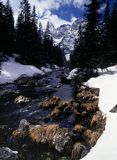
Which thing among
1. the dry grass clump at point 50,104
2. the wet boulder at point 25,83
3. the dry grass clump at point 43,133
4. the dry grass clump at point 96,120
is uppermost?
the wet boulder at point 25,83

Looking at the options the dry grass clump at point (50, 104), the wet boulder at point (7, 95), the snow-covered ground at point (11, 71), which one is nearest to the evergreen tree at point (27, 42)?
the snow-covered ground at point (11, 71)

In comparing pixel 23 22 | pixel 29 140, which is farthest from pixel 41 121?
pixel 23 22

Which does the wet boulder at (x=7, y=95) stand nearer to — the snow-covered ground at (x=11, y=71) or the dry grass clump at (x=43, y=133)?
the snow-covered ground at (x=11, y=71)

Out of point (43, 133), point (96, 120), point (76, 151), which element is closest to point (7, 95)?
point (43, 133)

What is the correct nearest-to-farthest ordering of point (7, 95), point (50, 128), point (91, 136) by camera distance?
point (91, 136)
point (50, 128)
point (7, 95)

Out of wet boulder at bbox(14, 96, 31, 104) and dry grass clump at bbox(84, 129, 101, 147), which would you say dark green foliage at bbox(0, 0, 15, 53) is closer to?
wet boulder at bbox(14, 96, 31, 104)

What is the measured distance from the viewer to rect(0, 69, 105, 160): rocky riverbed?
1364 cm

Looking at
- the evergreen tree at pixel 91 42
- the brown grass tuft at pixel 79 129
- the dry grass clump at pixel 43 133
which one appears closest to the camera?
the dry grass clump at pixel 43 133

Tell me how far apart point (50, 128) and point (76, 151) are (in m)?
2.73

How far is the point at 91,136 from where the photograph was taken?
1442 centimetres

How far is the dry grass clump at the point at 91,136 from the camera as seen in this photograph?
13.8 meters

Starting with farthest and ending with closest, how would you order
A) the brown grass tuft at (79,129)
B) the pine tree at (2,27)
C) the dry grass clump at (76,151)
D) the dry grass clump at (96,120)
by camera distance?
the pine tree at (2,27), the dry grass clump at (96,120), the brown grass tuft at (79,129), the dry grass clump at (76,151)

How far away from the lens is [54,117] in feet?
62.3

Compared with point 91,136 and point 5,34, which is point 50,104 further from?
point 5,34
